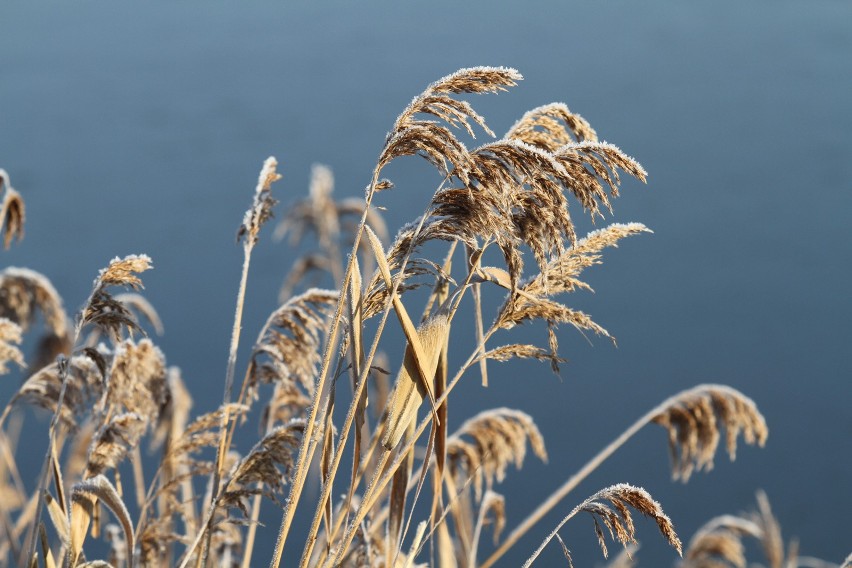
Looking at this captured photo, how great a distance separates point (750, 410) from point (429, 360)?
144cm

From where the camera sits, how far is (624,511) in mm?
1744

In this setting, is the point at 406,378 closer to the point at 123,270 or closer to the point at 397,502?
the point at 397,502

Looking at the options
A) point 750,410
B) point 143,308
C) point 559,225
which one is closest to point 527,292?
point 559,225

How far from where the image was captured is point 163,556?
307 centimetres

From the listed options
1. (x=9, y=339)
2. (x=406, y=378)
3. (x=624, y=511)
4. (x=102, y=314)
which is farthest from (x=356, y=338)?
(x=9, y=339)

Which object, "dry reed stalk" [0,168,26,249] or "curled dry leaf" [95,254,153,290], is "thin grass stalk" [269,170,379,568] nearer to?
"curled dry leaf" [95,254,153,290]

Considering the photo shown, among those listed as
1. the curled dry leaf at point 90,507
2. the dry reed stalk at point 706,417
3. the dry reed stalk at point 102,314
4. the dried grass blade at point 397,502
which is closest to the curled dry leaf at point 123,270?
the dry reed stalk at point 102,314

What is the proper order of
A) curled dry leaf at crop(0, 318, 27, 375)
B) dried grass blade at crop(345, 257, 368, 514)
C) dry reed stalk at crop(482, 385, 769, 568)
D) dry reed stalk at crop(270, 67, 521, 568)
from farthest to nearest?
dry reed stalk at crop(482, 385, 769, 568) < curled dry leaf at crop(0, 318, 27, 375) < dried grass blade at crop(345, 257, 368, 514) < dry reed stalk at crop(270, 67, 521, 568)

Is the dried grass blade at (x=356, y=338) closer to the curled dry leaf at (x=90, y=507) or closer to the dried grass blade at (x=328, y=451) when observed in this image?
the dried grass blade at (x=328, y=451)

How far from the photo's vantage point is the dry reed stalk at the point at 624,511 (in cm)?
169

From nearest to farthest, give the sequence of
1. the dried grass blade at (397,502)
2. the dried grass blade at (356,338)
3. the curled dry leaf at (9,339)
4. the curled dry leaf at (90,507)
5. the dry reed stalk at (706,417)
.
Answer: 1. the dried grass blade at (356,338)
2. the curled dry leaf at (90,507)
3. the dried grass blade at (397,502)
4. the curled dry leaf at (9,339)
5. the dry reed stalk at (706,417)

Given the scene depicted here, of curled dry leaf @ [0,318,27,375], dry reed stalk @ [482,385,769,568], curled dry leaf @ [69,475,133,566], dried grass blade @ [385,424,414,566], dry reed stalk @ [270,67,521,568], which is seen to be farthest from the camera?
dry reed stalk @ [482,385,769,568]

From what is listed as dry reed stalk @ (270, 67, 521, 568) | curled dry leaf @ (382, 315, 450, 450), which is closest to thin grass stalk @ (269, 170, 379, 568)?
dry reed stalk @ (270, 67, 521, 568)

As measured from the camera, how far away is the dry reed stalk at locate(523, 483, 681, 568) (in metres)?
1.69
